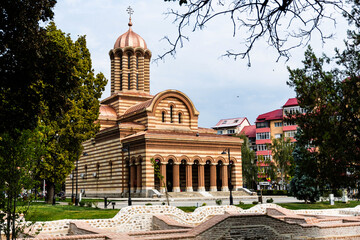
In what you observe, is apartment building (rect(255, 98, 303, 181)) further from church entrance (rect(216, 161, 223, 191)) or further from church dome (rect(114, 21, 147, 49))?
church dome (rect(114, 21, 147, 49))

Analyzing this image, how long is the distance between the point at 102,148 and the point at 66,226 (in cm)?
3094

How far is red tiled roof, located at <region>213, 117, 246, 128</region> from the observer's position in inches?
3716

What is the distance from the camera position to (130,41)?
49219 mm

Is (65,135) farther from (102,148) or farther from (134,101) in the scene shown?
(134,101)

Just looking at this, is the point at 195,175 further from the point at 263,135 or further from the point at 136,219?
the point at 263,135

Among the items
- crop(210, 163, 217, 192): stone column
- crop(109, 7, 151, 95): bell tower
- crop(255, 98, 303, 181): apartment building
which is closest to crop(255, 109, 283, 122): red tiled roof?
crop(255, 98, 303, 181): apartment building

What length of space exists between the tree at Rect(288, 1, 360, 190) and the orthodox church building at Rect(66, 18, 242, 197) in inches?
1050

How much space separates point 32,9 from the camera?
9.53m

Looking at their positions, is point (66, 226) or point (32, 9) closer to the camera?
point (32, 9)

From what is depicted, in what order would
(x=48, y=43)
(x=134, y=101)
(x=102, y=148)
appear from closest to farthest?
(x=48, y=43)
(x=102, y=148)
(x=134, y=101)

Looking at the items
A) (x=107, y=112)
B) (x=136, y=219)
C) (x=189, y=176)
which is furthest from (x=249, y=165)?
(x=136, y=219)

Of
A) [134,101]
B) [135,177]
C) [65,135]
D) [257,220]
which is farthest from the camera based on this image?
[134,101]

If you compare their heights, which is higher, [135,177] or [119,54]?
[119,54]

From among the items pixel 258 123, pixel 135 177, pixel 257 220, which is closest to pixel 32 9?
pixel 257 220
